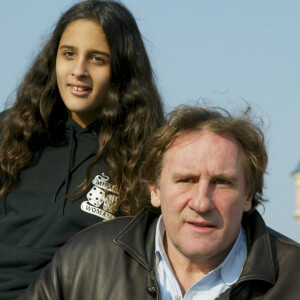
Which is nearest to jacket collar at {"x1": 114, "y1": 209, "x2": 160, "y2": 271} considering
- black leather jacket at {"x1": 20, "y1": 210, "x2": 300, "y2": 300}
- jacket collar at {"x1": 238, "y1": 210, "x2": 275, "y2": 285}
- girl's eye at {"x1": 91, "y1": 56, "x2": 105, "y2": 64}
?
black leather jacket at {"x1": 20, "y1": 210, "x2": 300, "y2": 300}

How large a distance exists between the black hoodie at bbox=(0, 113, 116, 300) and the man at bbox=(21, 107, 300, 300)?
468mm

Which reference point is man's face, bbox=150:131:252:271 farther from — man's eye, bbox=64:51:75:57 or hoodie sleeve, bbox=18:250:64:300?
man's eye, bbox=64:51:75:57

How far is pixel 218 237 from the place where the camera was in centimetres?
493

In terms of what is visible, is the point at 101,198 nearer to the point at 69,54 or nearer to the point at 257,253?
the point at 69,54

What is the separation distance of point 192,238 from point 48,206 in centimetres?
129

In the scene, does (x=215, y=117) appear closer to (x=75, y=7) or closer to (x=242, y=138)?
(x=242, y=138)

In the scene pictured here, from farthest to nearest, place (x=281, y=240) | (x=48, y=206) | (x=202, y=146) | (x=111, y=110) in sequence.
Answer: (x=111, y=110), (x=48, y=206), (x=281, y=240), (x=202, y=146)

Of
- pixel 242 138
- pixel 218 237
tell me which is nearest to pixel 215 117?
pixel 242 138

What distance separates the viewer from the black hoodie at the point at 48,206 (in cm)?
570

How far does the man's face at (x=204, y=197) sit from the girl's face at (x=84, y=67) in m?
1.19

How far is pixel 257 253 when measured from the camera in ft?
16.5

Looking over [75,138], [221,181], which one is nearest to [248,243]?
[221,181]

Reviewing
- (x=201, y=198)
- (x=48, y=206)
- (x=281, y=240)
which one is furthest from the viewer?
(x=48, y=206)

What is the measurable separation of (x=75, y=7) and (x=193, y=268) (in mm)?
2101
